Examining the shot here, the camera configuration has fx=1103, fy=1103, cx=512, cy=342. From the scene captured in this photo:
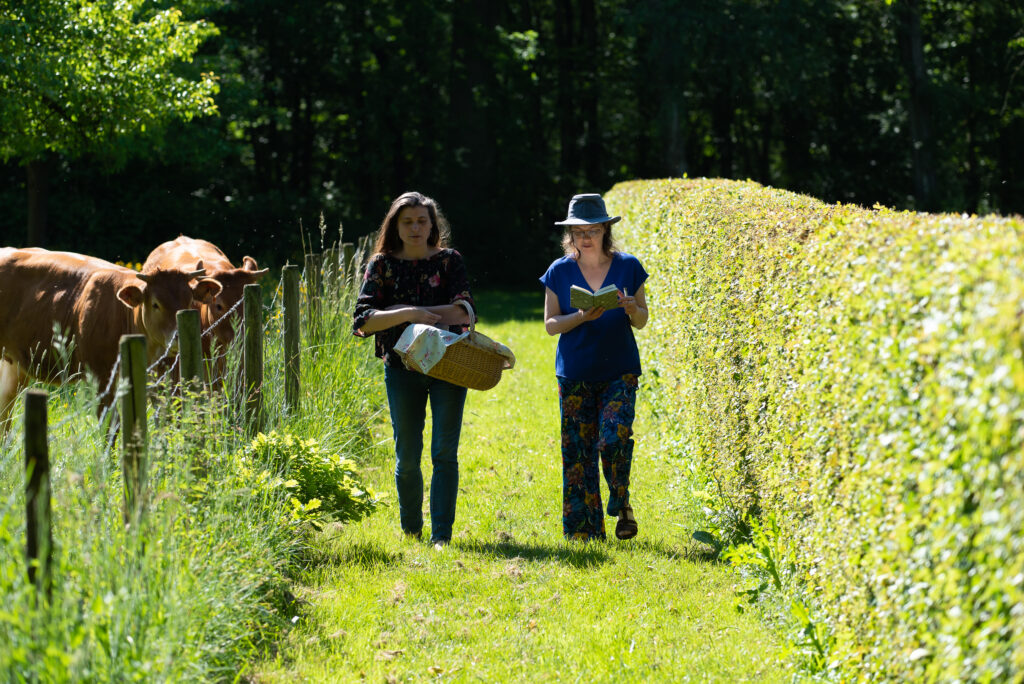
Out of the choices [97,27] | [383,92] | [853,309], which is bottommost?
[853,309]

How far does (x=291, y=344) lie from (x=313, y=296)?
2298mm

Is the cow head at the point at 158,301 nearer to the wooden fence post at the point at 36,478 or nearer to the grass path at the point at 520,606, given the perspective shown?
the grass path at the point at 520,606

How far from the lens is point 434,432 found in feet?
22.0

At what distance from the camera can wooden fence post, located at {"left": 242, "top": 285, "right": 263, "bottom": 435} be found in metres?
6.15

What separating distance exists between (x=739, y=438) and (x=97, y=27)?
1100 cm

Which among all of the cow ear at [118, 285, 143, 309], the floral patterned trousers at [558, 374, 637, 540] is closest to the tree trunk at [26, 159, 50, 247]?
the cow ear at [118, 285, 143, 309]

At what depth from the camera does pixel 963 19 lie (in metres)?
37.5

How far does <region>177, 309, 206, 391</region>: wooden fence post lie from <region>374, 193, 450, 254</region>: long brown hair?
1609 mm

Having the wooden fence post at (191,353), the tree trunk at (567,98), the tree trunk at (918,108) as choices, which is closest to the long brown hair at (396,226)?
the wooden fence post at (191,353)

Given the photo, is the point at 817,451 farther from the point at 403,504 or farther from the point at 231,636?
the point at 403,504

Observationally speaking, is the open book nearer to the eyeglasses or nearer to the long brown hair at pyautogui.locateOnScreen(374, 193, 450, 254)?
the eyeglasses

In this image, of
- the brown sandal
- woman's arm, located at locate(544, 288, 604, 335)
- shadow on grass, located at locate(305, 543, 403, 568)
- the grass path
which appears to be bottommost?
the grass path

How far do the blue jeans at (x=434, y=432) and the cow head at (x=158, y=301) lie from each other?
1.90 metres

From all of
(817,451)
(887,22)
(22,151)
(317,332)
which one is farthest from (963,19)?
(817,451)
